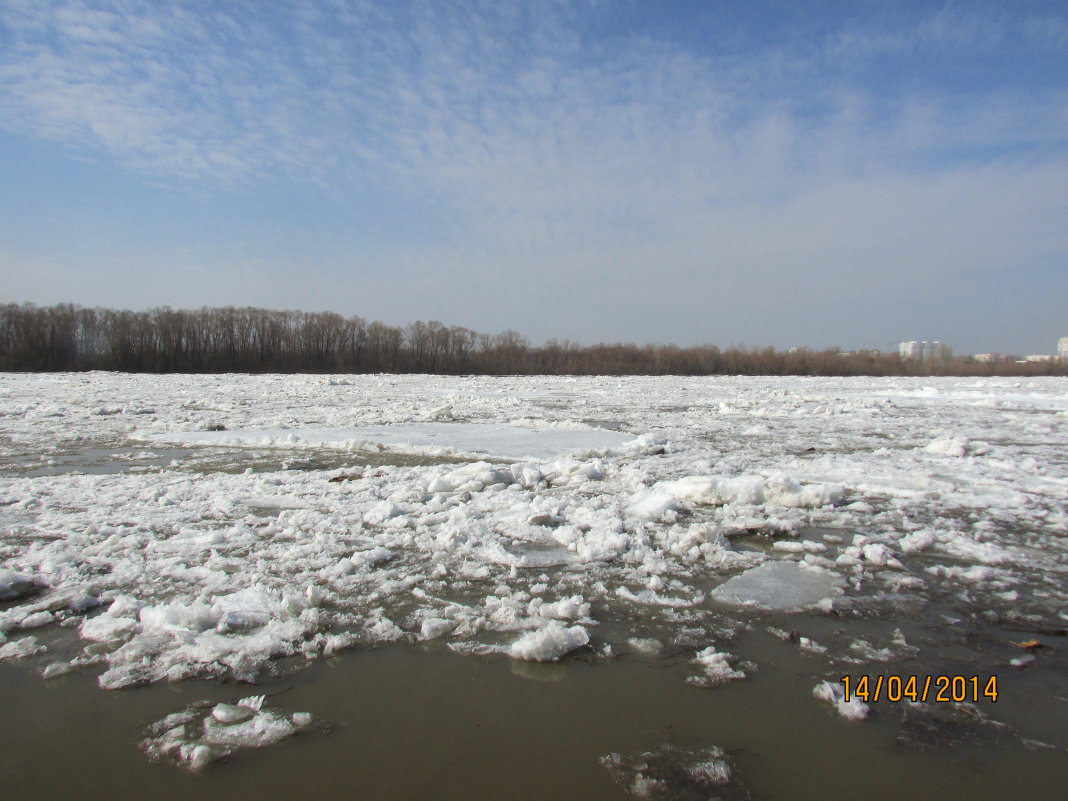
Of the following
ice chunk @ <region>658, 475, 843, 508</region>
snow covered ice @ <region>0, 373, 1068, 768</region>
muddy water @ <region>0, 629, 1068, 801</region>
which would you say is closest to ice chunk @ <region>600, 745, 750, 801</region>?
muddy water @ <region>0, 629, 1068, 801</region>

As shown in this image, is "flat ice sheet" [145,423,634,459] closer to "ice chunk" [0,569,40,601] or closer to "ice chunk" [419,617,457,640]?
"ice chunk" [419,617,457,640]

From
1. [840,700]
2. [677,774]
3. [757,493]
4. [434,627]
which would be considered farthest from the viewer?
[757,493]

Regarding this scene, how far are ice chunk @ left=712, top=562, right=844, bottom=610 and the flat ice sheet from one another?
4.37 meters

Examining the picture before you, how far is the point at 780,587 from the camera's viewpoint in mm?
3424

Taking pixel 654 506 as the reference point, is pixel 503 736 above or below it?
below

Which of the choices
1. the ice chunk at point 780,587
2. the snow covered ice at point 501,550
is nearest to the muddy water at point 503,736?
the snow covered ice at point 501,550

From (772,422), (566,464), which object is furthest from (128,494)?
(772,422)

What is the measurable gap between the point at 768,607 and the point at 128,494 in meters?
5.21

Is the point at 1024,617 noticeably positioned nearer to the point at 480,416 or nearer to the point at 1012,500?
the point at 1012,500

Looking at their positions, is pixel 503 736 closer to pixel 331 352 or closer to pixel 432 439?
pixel 432 439

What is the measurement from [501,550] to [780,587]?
167cm

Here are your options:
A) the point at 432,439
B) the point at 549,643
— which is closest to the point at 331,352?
the point at 432,439

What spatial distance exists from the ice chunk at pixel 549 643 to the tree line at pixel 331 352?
50940mm

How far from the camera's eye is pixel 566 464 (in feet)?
21.9
